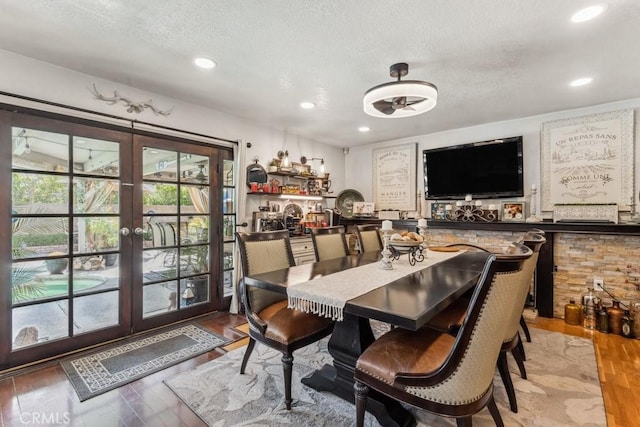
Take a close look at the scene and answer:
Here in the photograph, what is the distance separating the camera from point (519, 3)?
1730 mm

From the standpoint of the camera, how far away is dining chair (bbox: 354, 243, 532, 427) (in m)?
1.18

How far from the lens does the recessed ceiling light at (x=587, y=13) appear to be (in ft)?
5.75

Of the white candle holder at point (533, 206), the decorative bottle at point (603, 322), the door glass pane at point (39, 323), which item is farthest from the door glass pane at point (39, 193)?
the decorative bottle at point (603, 322)

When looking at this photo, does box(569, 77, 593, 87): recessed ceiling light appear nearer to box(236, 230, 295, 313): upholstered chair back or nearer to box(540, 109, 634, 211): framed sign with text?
box(540, 109, 634, 211): framed sign with text

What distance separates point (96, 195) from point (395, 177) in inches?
161

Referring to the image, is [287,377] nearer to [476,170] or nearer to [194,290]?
[194,290]

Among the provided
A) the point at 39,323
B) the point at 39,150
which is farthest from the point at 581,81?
the point at 39,323

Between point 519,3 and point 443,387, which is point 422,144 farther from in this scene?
point 443,387

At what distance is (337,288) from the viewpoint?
68.2 inches

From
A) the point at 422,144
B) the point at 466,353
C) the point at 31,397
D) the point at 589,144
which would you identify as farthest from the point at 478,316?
the point at 422,144

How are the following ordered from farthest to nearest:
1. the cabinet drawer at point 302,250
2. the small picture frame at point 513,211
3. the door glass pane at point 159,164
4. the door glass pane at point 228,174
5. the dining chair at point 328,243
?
the cabinet drawer at point 302,250, the small picture frame at point 513,211, the door glass pane at point 228,174, the door glass pane at point 159,164, the dining chair at point 328,243

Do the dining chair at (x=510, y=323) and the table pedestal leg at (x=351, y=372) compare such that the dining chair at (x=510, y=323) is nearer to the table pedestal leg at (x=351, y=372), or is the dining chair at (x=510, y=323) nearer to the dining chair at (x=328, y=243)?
the table pedestal leg at (x=351, y=372)

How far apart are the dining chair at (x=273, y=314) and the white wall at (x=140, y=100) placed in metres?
1.66

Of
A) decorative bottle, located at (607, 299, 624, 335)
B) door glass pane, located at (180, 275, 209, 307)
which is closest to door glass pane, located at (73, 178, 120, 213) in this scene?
door glass pane, located at (180, 275, 209, 307)
